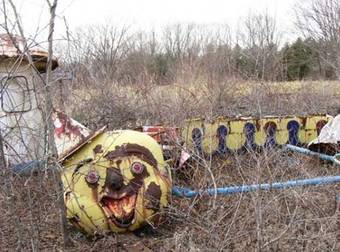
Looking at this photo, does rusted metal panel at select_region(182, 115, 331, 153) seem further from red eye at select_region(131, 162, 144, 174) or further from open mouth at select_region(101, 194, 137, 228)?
open mouth at select_region(101, 194, 137, 228)

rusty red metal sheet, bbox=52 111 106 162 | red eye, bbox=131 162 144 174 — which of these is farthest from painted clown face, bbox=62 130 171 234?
rusty red metal sheet, bbox=52 111 106 162

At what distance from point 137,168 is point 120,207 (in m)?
0.34

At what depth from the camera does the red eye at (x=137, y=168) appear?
3.88 metres

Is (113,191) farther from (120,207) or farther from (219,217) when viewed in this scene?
(219,217)

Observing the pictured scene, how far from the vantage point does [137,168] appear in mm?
3881

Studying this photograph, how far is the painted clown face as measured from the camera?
3.82m

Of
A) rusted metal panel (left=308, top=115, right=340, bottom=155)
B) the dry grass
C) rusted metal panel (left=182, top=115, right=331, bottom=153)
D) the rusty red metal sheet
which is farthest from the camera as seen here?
rusted metal panel (left=182, top=115, right=331, bottom=153)

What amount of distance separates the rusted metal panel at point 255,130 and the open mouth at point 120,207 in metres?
2.22

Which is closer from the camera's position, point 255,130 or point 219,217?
point 219,217

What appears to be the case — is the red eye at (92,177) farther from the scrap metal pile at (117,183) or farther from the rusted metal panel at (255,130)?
the rusted metal panel at (255,130)

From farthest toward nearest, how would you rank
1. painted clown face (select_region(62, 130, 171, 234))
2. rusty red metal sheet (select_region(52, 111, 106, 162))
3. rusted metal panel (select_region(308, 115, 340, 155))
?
rusted metal panel (select_region(308, 115, 340, 155)), rusty red metal sheet (select_region(52, 111, 106, 162)), painted clown face (select_region(62, 130, 171, 234))

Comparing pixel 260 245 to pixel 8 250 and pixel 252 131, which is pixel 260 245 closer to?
pixel 8 250

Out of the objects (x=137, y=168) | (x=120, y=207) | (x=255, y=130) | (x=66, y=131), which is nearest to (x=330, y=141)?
(x=255, y=130)

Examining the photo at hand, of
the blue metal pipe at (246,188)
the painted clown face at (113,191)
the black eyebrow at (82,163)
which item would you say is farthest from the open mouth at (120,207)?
the blue metal pipe at (246,188)
